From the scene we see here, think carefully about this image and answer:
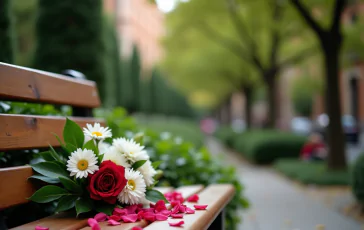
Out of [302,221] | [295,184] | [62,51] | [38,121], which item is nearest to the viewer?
[38,121]

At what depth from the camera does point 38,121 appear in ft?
8.19

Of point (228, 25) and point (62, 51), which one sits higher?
point (228, 25)

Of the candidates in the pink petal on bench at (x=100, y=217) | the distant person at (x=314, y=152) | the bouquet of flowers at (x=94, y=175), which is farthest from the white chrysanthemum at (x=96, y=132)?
the distant person at (x=314, y=152)

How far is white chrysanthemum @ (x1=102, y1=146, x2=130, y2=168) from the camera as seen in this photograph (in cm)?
232

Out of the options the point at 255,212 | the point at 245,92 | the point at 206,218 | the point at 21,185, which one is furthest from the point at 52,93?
the point at 245,92

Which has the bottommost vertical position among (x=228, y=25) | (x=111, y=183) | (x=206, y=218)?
(x=206, y=218)

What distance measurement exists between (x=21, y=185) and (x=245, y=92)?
2422cm

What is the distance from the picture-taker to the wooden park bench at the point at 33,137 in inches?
82.0

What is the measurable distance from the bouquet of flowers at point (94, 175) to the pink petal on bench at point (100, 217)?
0.02m

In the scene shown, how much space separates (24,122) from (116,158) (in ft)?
1.80

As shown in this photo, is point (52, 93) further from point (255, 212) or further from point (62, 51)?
point (62, 51)

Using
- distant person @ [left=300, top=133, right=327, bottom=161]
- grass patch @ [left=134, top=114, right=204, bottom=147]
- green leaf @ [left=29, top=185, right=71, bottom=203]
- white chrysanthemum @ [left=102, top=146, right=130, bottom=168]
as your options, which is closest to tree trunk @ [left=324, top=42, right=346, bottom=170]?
distant person @ [left=300, top=133, right=327, bottom=161]

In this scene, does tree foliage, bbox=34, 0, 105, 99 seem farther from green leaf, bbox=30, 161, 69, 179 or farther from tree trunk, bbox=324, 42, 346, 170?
green leaf, bbox=30, 161, 69, 179

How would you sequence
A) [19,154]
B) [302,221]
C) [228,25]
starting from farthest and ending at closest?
[228,25], [302,221], [19,154]
